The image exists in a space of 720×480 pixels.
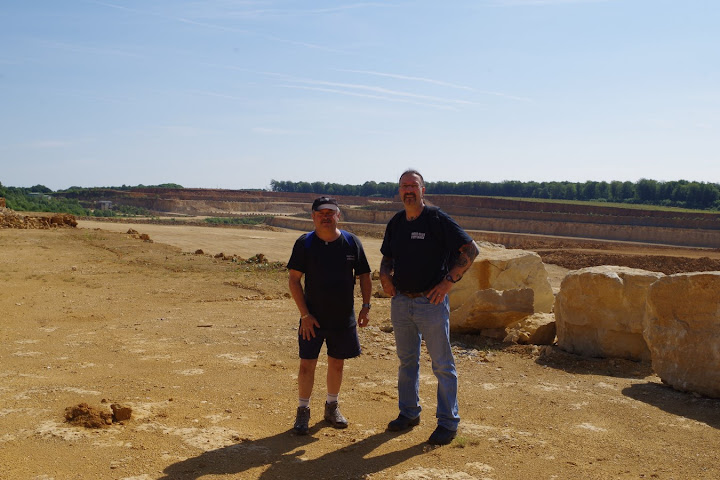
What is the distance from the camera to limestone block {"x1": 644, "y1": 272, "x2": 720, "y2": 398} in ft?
21.1

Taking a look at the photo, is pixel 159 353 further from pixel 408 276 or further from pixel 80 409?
pixel 408 276

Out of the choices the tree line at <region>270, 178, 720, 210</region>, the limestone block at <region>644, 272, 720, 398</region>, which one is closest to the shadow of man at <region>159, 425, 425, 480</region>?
the limestone block at <region>644, 272, 720, 398</region>

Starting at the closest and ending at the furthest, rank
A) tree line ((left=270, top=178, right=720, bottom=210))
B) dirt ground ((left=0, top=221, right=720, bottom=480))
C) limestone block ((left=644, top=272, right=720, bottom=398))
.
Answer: dirt ground ((left=0, top=221, right=720, bottom=480)) → limestone block ((left=644, top=272, right=720, bottom=398)) → tree line ((left=270, top=178, right=720, bottom=210))

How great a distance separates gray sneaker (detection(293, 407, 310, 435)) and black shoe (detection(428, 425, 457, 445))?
1.00 m

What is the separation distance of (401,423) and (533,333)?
14.1ft

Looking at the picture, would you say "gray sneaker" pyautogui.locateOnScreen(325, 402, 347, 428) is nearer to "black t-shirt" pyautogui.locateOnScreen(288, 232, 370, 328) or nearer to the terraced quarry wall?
"black t-shirt" pyautogui.locateOnScreen(288, 232, 370, 328)

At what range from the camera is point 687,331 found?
664 cm

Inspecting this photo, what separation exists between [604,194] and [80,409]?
90.3 metres

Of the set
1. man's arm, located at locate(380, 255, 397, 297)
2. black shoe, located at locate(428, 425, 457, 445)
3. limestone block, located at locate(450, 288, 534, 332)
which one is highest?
man's arm, located at locate(380, 255, 397, 297)

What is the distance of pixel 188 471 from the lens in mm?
4426

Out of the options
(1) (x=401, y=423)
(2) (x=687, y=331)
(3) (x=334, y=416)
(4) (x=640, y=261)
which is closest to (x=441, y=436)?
(1) (x=401, y=423)

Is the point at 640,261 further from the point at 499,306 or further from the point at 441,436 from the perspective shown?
the point at 441,436

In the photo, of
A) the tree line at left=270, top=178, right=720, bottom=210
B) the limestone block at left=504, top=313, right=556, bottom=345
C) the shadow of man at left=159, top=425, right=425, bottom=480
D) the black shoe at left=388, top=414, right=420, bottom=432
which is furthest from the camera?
the tree line at left=270, top=178, right=720, bottom=210

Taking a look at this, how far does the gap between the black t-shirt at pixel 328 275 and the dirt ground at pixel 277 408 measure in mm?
999
